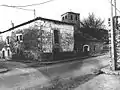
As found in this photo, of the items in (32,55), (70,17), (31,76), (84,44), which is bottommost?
(31,76)

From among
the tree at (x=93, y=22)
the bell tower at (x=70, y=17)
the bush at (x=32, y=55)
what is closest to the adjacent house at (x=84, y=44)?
the bell tower at (x=70, y=17)

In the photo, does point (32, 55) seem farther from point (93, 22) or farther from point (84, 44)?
point (93, 22)

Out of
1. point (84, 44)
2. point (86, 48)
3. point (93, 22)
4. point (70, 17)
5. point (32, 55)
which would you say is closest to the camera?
point (32, 55)

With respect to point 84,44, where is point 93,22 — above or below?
above

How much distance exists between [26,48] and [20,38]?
8.26ft

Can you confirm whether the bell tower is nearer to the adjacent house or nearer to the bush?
the adjacent house

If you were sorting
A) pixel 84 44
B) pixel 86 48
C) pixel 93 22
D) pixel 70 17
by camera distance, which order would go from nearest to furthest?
pixel 84 44 < pixel 86 48 < pixel 70 17 < pixel 93 22

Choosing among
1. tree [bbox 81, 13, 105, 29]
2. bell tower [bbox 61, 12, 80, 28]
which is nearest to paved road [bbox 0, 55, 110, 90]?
bell tower [bbox 61, 12, 80, 28]

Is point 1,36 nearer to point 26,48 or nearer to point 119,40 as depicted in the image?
point 26,48

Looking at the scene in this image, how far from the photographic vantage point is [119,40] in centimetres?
770

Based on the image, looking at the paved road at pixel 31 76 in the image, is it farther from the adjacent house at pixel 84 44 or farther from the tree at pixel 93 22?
the tree at pixel 93 22

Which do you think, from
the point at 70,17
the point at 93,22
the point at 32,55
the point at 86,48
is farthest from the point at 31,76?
the point at 93,22

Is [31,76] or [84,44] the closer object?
[31,76]

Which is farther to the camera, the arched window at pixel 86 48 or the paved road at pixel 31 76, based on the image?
the arched window at pixel 86 48
